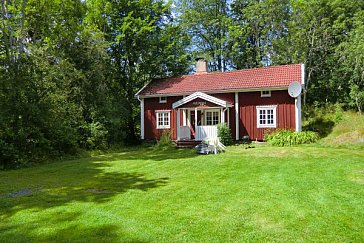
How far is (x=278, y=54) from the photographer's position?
2511 cm

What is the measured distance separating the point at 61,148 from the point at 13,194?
7.82 metres

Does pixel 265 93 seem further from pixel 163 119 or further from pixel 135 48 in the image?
pixel 135 48

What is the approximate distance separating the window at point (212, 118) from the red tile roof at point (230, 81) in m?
1.36

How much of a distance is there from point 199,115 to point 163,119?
8.55ft

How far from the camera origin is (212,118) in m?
17.8

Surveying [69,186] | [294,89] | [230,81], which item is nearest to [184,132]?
[230,81]

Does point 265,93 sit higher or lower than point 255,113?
higher

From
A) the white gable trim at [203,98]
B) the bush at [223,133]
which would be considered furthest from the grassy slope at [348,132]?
the white gable trim at [203,98]

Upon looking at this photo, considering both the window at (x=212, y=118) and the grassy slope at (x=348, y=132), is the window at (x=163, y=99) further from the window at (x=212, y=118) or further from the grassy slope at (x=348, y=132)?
the grassy slope at (x=348, y=132)

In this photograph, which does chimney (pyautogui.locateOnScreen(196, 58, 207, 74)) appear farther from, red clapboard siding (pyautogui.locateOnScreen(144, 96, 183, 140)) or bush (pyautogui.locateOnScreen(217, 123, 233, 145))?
bush (pyautogui.locateOnScreen(217, 123, 233, 145))

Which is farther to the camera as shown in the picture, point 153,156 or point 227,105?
point 227,105

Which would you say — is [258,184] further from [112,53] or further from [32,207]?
[112,53]

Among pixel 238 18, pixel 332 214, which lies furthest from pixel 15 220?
pixel 238 18

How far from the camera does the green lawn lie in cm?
428
